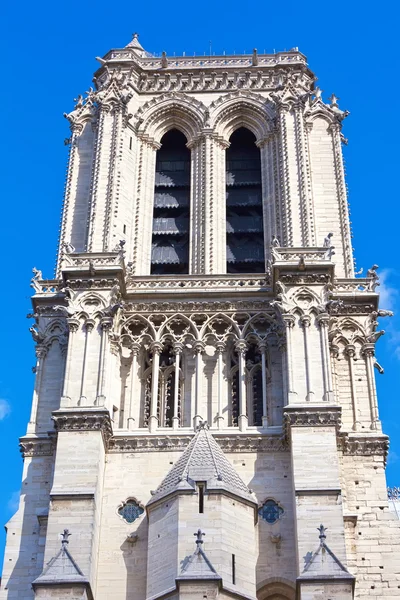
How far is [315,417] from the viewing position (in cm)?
3566

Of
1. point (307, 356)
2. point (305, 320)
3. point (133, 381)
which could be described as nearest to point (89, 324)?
point (133, 381)

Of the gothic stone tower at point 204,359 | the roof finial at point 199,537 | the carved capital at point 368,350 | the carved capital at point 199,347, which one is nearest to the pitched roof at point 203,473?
the gothic stone tower at point 204,359

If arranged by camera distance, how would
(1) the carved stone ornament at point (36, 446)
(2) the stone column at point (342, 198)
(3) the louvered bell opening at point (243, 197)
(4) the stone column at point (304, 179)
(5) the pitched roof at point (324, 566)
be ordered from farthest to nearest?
1. (3) the louvered bell opening at point (243, 197)
2. (2) the stone column at point (342, 198)
3. (4) the stone column at point (304, 179)
4. (1) the carved stone ornament at point (36, 446)
5. (5) the pitched roof at point (324, 566)

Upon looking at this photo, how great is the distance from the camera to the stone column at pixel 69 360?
36.4 meters

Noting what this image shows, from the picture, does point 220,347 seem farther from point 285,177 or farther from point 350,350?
point 285,177

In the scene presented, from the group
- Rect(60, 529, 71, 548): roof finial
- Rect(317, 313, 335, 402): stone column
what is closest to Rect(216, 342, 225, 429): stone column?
Rect(317, 313, 335, 402): stone column

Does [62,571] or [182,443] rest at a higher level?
[182,443]

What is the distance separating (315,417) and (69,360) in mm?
6698

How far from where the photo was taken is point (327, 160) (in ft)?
144

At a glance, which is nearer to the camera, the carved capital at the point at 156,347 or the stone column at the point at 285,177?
the carved capital at the point at 156,347

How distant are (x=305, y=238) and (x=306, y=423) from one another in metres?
7.07

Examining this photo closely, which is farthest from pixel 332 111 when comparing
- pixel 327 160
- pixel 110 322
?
pixel 110 322

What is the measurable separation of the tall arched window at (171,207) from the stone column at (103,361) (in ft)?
16.7

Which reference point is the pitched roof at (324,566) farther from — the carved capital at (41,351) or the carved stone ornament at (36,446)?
the carved capital at (41,351)
